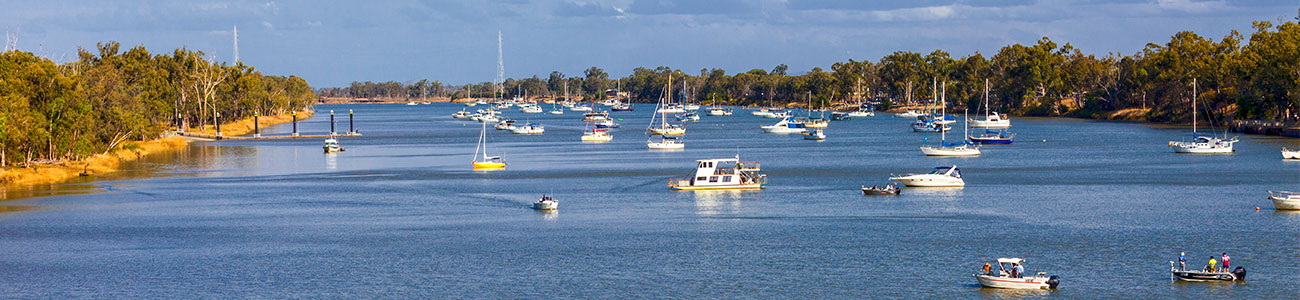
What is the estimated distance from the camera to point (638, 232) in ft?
201

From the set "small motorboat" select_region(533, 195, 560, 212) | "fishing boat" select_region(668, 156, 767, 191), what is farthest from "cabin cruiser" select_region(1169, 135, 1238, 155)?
"small motorboat" select_region(533, 195, 560, 212)

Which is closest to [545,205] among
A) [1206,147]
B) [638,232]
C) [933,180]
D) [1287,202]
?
[638,232]

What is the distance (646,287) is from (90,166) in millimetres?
73277

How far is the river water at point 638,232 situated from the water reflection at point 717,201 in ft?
0.83

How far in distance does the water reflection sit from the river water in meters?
0.25

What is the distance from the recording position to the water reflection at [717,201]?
232ft

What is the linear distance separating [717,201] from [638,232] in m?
15.2

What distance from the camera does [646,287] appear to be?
47250 mm

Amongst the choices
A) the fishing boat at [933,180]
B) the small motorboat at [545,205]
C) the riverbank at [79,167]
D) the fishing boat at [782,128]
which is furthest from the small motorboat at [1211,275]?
the fishing boat at [782,128]

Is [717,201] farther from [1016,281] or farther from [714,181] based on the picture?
[1016,281]

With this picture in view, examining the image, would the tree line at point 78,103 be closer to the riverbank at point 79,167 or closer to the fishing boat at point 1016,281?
the riverbank at point 79,167

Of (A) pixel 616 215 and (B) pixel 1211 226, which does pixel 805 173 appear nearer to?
(A) pixel 616 215

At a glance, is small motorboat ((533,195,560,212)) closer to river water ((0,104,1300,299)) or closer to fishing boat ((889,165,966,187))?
river water ((0,104,1300,299))

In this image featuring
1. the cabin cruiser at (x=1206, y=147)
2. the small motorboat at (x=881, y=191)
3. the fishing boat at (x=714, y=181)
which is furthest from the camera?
the cabin cruiser at (x=1206, y=147)
